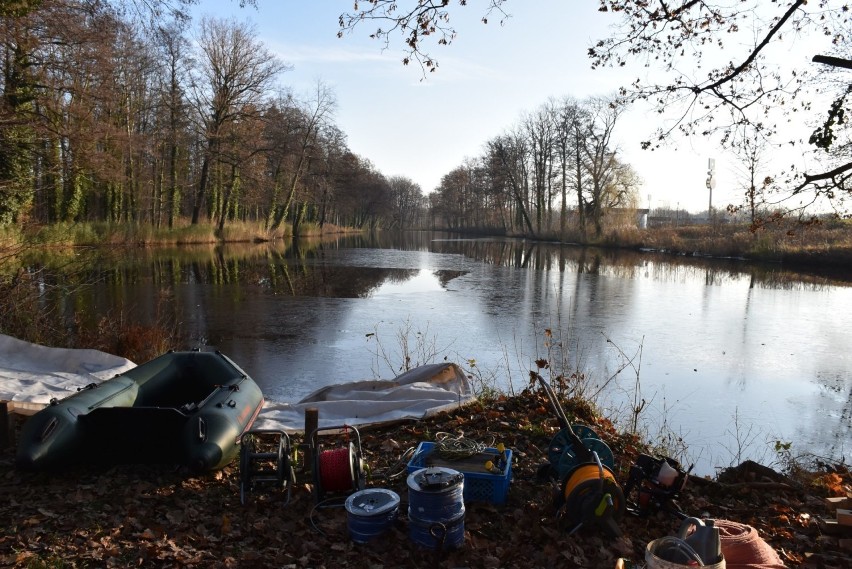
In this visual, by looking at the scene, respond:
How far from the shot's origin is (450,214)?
8462cm

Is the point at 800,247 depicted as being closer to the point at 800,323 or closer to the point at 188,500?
the point at 800,323

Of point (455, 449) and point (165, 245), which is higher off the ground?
point (165, 245)

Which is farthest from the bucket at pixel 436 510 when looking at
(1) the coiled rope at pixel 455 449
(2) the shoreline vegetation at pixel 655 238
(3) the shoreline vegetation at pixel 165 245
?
(2) the shoreline vegetation at pixel 655 238

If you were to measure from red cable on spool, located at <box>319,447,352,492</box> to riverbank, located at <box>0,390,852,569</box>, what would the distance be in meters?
0.14

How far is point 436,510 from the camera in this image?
3.19 m

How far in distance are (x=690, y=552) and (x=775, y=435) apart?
460 centimetres

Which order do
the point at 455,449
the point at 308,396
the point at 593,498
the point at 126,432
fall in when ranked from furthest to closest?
the point at 308,396 → the point at 126,432 → the point at 455,449 → the point at 593,498

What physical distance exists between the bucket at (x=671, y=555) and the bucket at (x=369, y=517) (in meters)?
1.45

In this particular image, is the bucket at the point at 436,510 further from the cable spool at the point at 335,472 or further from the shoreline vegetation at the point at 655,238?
A: the shoreline vegetation at the point at 655,238

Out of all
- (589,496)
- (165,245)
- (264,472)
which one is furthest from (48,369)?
(165,245)

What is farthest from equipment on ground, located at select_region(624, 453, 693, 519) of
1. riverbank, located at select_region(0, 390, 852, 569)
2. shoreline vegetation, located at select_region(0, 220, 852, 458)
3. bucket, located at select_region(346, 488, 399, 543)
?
shoreline vegetation, located at select_region(0, 220, 852, 458)

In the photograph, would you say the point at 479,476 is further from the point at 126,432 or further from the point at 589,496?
the point at 126,432

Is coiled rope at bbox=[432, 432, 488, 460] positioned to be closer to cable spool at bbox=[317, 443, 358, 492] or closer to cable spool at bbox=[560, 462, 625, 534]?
cable spool at bbox=[317, 443, 358, 492]

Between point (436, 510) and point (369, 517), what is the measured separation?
0.40 meters
